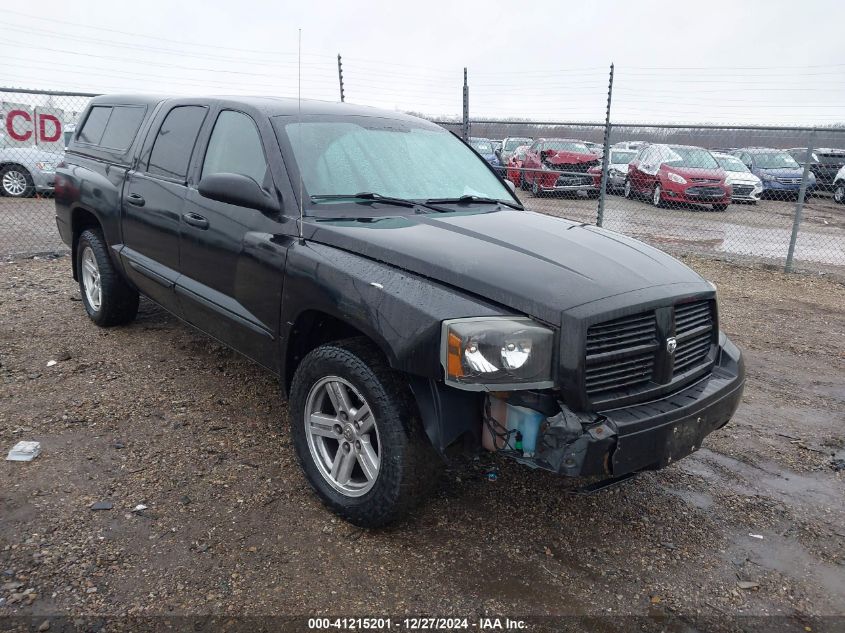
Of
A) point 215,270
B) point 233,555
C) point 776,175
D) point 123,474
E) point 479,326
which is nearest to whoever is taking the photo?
point 479,326

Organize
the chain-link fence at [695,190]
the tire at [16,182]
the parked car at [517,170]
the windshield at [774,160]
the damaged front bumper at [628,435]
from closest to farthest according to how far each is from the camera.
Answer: the damaged front bumper at [628,435] < the chain-link fence at [695,190] < the tire at [16,182] < the parked car at [517,170] < the windshield at [774,160]

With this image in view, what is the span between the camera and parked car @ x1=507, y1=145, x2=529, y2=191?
1476 cm

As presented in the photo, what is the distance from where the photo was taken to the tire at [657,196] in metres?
14.6

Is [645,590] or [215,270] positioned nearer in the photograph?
[645,590]

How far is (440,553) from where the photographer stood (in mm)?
2830

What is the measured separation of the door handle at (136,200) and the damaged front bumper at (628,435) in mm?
3164

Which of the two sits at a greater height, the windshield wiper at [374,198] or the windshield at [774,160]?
the windshield at [774,160]

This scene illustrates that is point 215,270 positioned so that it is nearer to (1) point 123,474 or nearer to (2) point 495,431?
(1) point 123,474

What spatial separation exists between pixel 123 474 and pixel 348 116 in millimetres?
2292

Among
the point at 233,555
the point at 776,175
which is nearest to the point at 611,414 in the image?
the point at 233,555

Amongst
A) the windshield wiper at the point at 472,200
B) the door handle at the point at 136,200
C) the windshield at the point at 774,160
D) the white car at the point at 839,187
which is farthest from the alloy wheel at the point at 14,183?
the white car at the point at 839,187

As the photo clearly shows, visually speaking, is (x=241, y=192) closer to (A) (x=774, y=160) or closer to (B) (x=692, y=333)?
(B) (x=692, y=333)

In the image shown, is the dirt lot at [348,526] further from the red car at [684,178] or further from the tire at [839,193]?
the tire at [839,193]

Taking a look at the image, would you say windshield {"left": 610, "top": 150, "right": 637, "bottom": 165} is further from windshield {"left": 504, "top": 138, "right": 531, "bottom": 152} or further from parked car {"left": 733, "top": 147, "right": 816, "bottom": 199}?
parked car {"left": 733, "top": 147, "right": 816, "bottom": 199}
